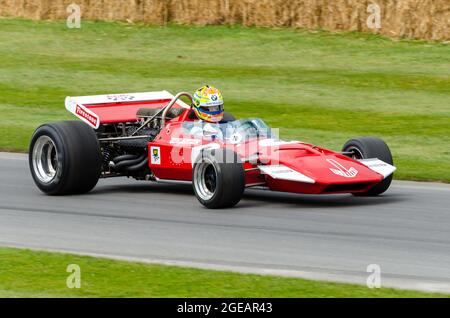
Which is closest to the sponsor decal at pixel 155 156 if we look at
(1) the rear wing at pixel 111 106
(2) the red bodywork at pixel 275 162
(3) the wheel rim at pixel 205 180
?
(2) the red bodywork at pixel 275 162

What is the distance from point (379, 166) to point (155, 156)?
8.61 feet

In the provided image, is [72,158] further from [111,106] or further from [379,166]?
[379,166]

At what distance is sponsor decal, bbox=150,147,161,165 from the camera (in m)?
14.5

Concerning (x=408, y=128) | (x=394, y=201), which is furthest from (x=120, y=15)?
(x=394, y=201)

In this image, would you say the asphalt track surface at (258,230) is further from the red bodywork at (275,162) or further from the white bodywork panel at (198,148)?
the white bodywork panel at (198,148)

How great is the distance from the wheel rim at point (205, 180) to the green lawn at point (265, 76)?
3474 mm

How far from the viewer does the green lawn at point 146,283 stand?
922 cm

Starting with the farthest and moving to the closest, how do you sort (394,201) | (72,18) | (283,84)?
1. (72,18)
2. (283,84)
3. (394,201)

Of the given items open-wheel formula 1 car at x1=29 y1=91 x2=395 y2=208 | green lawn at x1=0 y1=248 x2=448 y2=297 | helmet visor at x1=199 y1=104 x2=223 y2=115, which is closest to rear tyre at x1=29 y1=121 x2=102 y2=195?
open-wheel formula 1 car at x1=29 y1=91 x2=395 y2=208

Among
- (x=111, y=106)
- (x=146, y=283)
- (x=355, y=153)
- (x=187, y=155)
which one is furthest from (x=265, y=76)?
Answer: (x=146, y=283)

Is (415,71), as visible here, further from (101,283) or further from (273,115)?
(101,283)

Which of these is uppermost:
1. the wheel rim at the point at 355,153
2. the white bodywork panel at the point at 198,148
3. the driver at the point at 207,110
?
the driver at the point at 207,110

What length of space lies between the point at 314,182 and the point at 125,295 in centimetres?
419

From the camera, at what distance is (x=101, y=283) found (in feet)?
31.4
